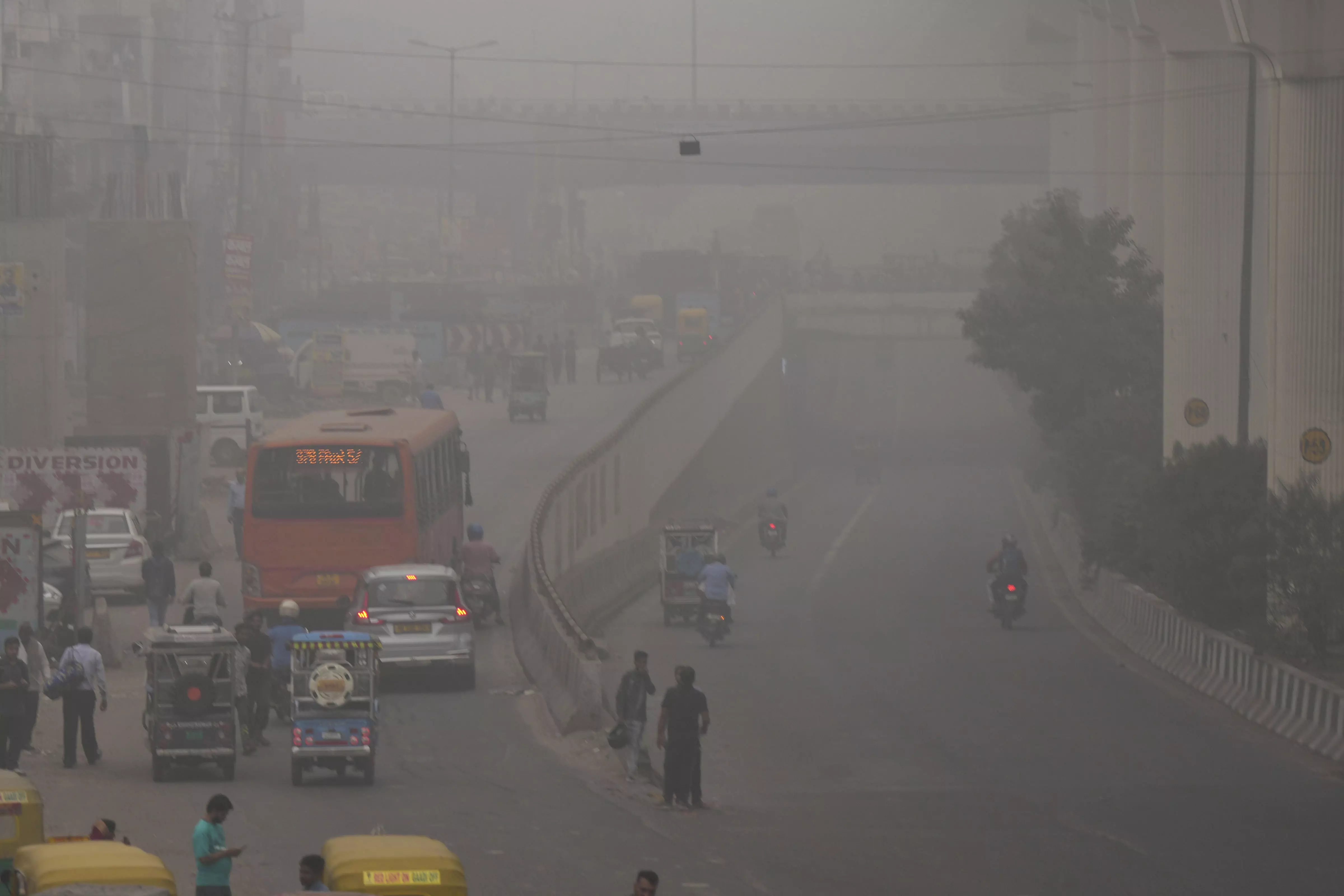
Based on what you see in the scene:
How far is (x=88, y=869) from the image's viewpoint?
8914 millimetres

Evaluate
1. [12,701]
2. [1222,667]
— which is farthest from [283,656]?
[1222,667]

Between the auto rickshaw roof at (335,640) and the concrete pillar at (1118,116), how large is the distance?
153ft

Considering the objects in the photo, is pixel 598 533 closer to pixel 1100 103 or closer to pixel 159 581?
pixel 159 581

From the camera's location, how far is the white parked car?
31.6 m

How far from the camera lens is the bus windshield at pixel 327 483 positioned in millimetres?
26891

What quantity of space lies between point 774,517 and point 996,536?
10.5 metres

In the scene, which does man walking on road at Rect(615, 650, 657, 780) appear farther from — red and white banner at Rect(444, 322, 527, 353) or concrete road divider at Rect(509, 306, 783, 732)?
red and white banner at Rect(444, 322, 527, 353)

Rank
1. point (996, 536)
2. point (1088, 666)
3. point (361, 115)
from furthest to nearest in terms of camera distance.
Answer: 1. point (361, 115)
2. point (996, 536)
3. point (1088, 666)

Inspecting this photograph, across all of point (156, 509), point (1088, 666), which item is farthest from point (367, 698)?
point (156, 509)

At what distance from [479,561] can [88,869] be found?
2056 cm

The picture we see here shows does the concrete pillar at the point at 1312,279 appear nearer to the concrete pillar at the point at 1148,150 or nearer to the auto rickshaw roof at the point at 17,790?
the concrete pillar at the point at 1148,150

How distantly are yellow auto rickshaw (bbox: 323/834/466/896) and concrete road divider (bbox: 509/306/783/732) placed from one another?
40.4 feet

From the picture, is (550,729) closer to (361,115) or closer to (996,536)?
(996,536)

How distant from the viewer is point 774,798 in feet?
60.5
